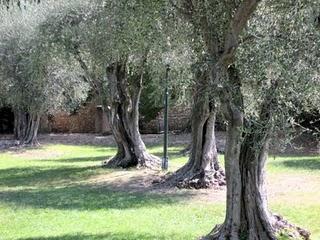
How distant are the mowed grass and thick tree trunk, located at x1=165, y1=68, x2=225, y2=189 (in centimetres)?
80

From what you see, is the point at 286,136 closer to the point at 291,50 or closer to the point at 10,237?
the point at 291,50

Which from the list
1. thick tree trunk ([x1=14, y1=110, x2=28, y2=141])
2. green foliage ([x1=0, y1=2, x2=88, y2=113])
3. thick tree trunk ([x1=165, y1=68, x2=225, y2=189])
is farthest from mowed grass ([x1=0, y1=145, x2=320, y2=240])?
thick tree trunk ([x1=14, y1=110, x2=28, y2=141])

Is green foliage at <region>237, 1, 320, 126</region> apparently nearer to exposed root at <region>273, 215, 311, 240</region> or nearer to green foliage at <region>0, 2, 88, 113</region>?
exposed root at <region>273, 215, 311, 240</region>

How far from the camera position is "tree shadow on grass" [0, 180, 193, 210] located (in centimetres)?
1271

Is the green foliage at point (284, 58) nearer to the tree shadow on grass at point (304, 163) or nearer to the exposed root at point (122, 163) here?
the tree shadow on grass at point (304, 163)

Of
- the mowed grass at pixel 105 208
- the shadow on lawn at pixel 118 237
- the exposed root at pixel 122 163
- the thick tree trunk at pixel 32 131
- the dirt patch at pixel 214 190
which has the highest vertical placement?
the thick tree trunk at pixel 32 131

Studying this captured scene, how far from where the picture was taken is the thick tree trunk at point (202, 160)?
14953 mm

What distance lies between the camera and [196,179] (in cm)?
1505

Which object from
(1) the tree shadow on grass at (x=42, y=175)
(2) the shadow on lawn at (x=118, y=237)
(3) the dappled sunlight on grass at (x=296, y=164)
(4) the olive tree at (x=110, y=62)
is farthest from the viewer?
(3) the dappled sunlight on grass at (x=296, y=164)

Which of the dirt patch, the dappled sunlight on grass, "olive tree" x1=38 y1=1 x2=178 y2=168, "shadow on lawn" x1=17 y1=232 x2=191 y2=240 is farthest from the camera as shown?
the dappled sunlight on grass

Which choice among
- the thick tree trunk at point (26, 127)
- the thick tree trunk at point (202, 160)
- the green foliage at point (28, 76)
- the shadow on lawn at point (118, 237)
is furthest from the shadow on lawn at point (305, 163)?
the thick tree trunk at point (26, 127)

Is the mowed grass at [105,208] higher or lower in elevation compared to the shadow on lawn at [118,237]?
higher

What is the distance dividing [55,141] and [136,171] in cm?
1285

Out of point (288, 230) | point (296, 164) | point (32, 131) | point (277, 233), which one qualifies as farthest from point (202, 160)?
point (32, 131)
